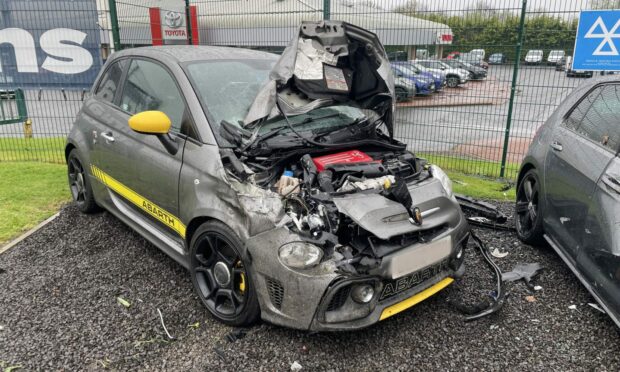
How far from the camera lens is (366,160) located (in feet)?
11.4

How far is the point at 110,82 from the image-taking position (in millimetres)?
4539

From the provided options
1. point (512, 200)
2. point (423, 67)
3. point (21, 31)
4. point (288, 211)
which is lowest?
point (512, 200)

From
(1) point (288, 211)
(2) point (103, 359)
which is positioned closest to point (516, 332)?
(1) point (288, 211)

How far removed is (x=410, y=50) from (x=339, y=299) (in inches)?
190

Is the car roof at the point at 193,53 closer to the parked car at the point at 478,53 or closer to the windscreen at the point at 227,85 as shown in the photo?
the windscreen at the point at 227,85

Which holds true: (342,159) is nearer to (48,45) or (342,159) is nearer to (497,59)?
(497,59)

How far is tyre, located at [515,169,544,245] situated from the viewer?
426 centimetres

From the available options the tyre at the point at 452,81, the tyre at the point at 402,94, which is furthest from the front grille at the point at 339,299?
the tyre at the point at 452,81

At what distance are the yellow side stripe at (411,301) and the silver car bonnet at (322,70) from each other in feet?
5.35

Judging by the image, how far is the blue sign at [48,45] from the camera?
704 centimetres

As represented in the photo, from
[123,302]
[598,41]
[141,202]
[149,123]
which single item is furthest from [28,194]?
[598,41]

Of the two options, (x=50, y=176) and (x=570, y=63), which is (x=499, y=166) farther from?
(x=50, y=176)

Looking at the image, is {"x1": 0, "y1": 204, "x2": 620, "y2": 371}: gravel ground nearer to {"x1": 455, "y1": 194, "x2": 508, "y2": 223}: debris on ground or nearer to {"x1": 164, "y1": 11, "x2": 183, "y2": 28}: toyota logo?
A: {"x1": 455, "y1": 194, "x2": 508, "y2": 223}: debris on ground

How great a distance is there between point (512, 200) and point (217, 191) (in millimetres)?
4156
